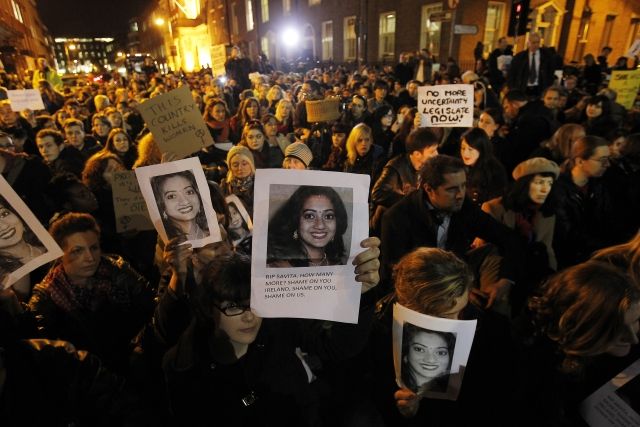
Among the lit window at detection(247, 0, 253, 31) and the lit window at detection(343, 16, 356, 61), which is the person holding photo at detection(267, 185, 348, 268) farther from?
the lit window at detection(247, 0, 253, 31)

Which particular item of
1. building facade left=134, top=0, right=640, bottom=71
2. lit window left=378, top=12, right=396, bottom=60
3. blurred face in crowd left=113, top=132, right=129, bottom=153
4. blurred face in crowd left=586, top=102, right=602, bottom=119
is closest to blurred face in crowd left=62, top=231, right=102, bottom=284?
blurred face in crowd left=113, top=132, right=129, bottom=153

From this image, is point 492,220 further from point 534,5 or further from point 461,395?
point 534,5

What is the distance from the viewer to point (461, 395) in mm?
1618

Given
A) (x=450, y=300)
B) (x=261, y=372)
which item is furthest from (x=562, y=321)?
(x=261, y=372)

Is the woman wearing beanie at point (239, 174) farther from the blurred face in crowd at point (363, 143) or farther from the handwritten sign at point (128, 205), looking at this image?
the blurred face in crowd at point (363, 143)

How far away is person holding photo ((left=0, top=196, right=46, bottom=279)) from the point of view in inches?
61.2

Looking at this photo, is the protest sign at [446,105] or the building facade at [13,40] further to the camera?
the building facade at [13,40]

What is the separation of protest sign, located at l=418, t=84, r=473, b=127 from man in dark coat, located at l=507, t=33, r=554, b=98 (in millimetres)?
4647

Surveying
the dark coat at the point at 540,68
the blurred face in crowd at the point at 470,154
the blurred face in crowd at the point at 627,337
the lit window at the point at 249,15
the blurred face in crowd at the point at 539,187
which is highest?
the lit window at the point at 249,15

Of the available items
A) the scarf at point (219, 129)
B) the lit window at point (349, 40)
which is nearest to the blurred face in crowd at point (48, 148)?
the scarf at point (219, 129)

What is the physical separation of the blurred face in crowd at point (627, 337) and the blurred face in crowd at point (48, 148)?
536 cm

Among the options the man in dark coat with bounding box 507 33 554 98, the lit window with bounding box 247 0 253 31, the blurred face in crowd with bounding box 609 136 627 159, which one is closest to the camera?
the blurred face in crowd with bounding box 609 136 627 159

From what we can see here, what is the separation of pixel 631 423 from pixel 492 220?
4.61 ft

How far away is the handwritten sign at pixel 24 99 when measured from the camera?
6668 millimetres
